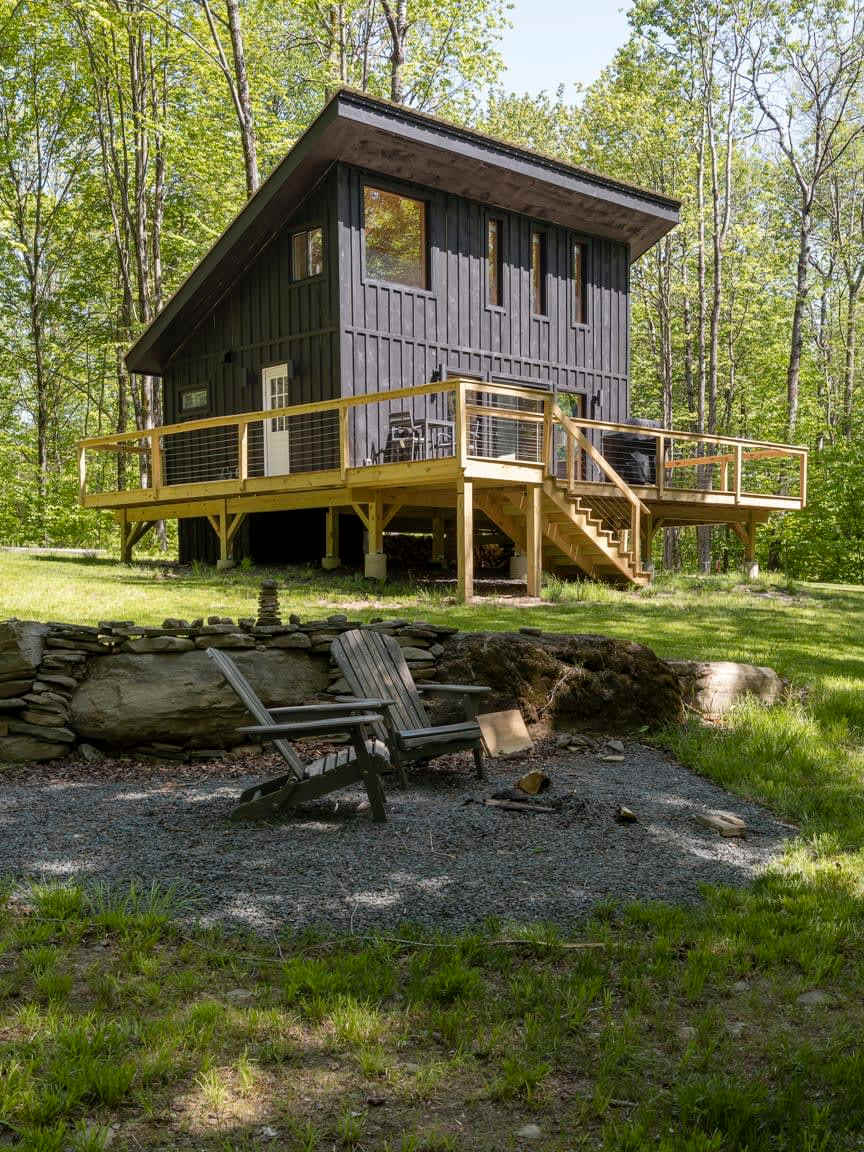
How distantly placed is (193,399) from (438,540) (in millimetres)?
5642

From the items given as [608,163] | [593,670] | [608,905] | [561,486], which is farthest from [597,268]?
[608,905]

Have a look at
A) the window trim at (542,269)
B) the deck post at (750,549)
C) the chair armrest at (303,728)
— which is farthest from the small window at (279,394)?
the chair armrest at (303,728)

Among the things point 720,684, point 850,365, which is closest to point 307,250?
point 720,684

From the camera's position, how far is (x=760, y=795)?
19.6ft

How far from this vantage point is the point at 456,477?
456 inches

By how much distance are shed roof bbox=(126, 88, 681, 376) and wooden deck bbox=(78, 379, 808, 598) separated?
2.31 m

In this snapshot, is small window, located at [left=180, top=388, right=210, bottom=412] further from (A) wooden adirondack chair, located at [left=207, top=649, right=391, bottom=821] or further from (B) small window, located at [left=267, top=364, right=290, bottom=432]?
(A) wooden adirondack chair, located at [left=207, top=649, right=391, bottom=821]

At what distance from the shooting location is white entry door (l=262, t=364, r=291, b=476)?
651 inches

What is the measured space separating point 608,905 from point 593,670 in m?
3.50

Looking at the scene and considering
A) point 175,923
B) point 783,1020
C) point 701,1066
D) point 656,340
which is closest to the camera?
point 701,1066

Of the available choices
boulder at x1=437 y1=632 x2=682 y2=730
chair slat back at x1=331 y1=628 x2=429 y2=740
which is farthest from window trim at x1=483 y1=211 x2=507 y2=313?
chair slat back at x1=331 y1=628 x2=429 y2=740

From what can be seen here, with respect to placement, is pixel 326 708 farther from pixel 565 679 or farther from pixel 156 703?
pixel 565 679

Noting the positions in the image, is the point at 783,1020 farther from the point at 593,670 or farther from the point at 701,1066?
the point at 593,670

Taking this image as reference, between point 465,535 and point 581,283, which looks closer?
point 465,535
